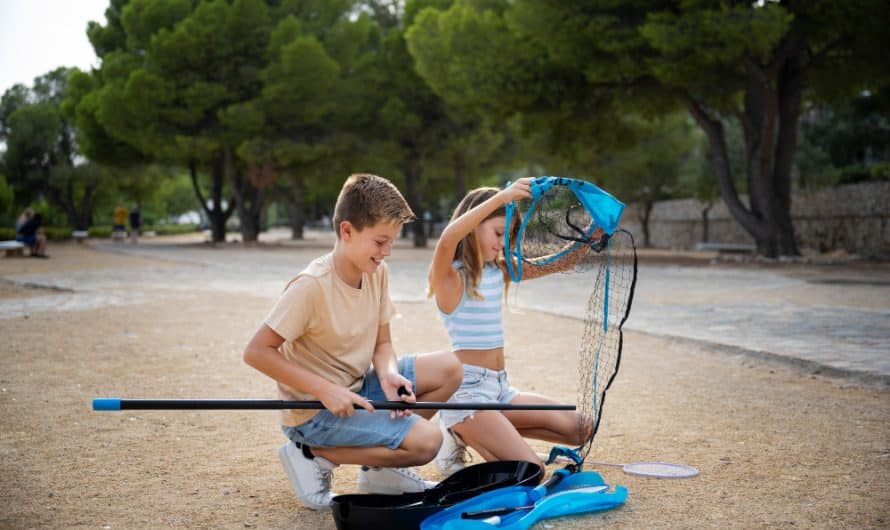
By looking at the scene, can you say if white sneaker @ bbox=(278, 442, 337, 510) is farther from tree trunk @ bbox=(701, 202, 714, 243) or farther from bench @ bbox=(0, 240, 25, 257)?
tree trunk @ bbox=(701, 202, 714, 243)

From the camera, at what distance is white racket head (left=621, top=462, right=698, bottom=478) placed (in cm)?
362

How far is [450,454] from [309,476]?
30.0 inches

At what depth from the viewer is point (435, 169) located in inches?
1275

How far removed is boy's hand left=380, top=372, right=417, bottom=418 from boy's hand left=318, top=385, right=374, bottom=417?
209 millimetres

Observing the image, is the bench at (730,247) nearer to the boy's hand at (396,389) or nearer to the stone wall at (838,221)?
the stone wall at (838,221)

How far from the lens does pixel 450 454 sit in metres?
3.82

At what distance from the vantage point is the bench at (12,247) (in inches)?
862

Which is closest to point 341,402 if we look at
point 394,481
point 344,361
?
point 344,361

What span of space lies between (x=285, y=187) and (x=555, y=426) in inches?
1963

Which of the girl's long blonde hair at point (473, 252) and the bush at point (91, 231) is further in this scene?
the bush at point (91, 231)

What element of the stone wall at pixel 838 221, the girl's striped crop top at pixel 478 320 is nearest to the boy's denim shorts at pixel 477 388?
the girl's striped crop top at pixel 478 320

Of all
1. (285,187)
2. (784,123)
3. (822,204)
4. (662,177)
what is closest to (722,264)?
(784,123)

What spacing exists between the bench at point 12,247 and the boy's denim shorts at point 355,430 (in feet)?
69.7

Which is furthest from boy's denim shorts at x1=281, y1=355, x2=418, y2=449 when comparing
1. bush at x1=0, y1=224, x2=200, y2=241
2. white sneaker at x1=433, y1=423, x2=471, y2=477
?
bush at x1=0, y1=224, x2=200, y2=241
